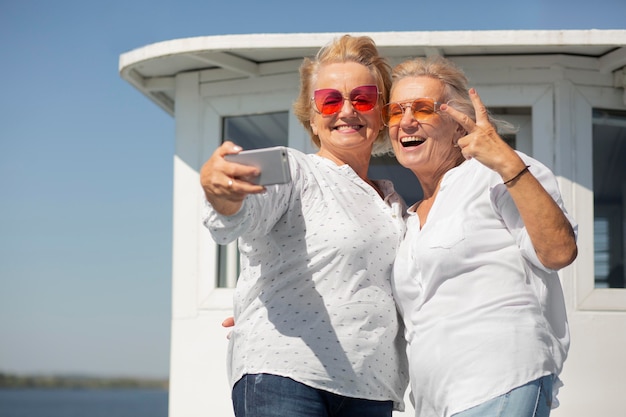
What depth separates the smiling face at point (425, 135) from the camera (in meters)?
2.89

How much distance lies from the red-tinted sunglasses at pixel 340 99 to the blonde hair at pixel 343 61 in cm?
7

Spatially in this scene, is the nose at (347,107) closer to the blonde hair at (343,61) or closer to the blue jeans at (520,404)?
the blonde hair at (343,61)

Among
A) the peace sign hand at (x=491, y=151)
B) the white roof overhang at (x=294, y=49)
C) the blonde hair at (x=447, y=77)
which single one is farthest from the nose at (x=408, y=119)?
the white roof overhang at (x=294, y=49)

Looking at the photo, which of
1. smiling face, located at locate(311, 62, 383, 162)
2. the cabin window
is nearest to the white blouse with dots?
smiling face, located at locate(311, 62, 383, 162)

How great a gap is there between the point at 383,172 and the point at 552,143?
1026mm

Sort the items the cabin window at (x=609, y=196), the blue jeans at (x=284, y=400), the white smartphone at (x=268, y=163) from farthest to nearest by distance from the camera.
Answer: the cabin window at (x=609, y=196) → the blue jeans at (x=284, y=400) → the white smartphone at (x=268, y=163)

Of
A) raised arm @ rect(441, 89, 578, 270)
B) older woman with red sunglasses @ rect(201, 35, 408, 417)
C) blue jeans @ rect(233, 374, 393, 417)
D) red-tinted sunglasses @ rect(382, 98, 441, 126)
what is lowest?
blue jeans @ rect(233, 374, 393, 417)

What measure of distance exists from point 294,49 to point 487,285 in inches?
130

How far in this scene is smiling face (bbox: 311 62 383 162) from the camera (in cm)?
292

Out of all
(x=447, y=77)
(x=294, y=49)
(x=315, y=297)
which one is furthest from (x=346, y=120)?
(x=294, y=49)

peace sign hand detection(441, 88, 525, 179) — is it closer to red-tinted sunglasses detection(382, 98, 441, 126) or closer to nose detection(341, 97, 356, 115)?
red-tinted sunglasses detection(382, 98, 441, 126)

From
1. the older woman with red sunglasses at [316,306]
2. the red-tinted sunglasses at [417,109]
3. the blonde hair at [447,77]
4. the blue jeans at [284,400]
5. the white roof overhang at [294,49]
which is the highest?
the white roof overhang at [294,49]

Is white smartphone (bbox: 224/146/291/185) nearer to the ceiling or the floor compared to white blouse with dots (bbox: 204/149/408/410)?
nearer to the ceiling

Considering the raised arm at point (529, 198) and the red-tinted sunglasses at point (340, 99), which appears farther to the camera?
the red-tinted sunglasses at point (340, 99)
